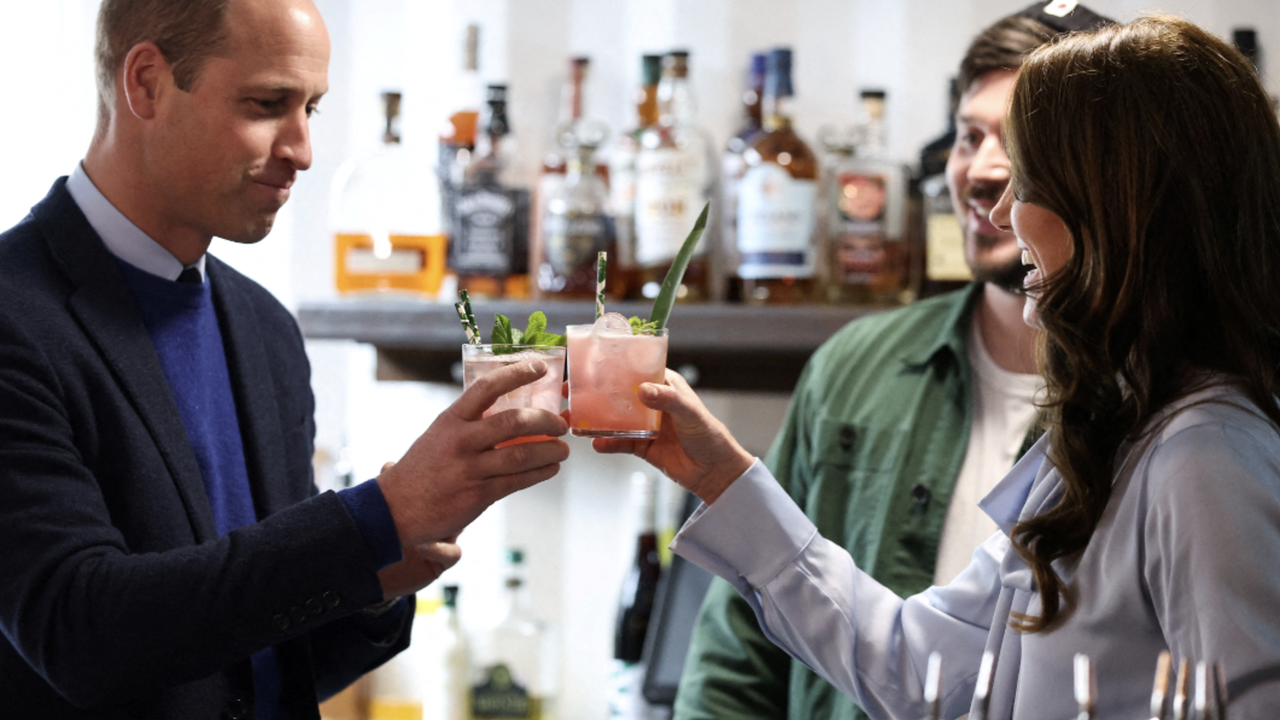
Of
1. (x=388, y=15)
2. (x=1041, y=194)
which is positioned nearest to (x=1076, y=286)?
(x=1041, y=194)

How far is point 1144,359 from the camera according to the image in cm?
89

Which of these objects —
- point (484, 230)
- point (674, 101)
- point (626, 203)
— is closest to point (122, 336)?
point (484, 230)

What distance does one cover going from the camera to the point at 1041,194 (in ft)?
2.98

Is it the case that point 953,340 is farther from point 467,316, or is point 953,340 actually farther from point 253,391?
point 253,391

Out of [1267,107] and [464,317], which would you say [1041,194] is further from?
[464,317]

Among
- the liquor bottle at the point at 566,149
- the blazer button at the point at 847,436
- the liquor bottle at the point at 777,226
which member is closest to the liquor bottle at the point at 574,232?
the liquor bottle at the point at 566,149

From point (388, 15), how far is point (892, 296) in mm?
1058

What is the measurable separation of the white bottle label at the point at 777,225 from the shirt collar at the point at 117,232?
846mm

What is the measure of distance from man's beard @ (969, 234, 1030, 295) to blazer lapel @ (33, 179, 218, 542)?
99 cm

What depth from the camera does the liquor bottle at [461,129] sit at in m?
1.93

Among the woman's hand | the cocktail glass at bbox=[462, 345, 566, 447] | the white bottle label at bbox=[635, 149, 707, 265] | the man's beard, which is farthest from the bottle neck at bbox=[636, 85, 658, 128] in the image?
the cocktail glass at bbox=[462, 345, 566, 447]

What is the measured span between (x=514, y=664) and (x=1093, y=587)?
135 cm

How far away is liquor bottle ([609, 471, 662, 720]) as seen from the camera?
6.57ft

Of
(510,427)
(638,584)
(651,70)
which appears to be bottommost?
(638,584)
